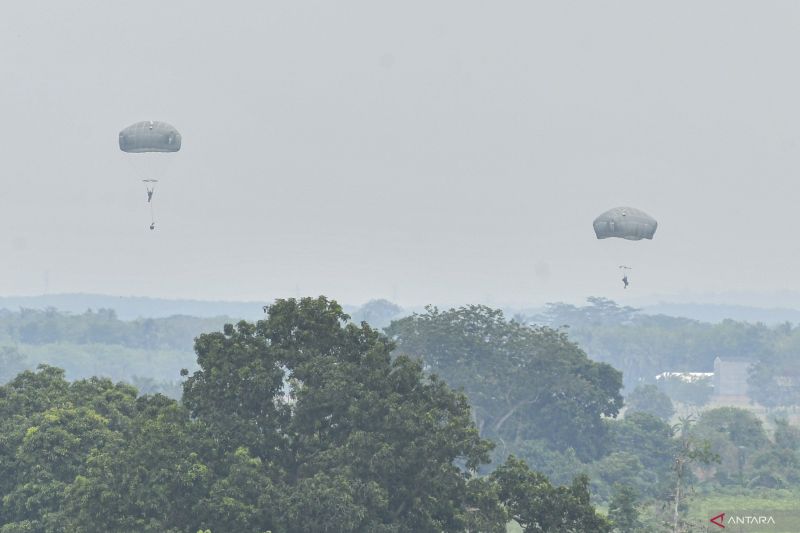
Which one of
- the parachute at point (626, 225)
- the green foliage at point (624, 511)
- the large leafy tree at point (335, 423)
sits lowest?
the green foliage at point (624, 511)

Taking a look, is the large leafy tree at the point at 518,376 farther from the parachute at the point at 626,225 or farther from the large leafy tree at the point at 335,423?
the large leafy tree at the point at 335,423

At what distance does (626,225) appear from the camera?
110 m

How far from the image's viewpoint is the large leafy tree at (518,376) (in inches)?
5143

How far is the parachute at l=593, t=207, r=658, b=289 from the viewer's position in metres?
110

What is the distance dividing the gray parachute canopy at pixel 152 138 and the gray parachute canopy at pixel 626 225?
108ft

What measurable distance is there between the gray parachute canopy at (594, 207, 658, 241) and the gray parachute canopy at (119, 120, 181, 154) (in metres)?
32.9

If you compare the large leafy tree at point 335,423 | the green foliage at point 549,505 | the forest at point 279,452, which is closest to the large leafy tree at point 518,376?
the forest at point 279,452

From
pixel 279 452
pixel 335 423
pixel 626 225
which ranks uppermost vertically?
pixel 626 225

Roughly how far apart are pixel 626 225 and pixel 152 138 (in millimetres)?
35388

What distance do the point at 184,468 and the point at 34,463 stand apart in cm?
1024

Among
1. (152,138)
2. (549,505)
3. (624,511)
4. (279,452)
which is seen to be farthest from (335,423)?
(152,138)

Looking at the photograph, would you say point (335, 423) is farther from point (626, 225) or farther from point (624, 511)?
point (626, 225)

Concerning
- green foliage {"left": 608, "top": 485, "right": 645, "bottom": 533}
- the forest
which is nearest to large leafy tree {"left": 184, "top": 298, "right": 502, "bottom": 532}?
the forest

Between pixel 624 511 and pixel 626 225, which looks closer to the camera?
pixel 624 511
